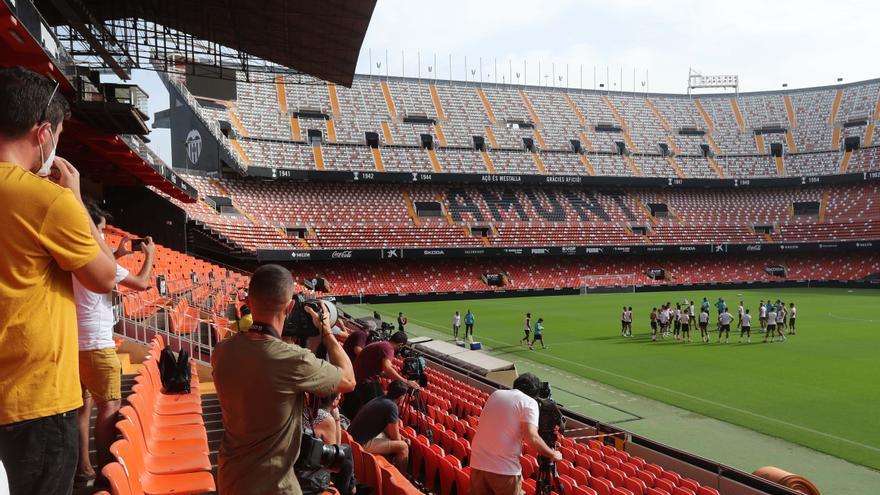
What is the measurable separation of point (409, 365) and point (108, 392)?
4.33 metres

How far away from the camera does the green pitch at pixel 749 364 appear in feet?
45.8

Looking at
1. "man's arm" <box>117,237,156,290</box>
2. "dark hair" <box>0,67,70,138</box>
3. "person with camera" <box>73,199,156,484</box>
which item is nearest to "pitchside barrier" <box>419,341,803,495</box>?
"person with camera" <box>73,199,156,484</box>

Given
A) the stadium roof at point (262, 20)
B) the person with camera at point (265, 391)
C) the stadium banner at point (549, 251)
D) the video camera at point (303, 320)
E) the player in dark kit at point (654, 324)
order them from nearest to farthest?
the person with camera at point (265, 391)
the video camera at point (303, 320)
the stadium roof at point (262, 20)
the player in dark kit at point (654, 324)
the stadium banner at point (549, 251)

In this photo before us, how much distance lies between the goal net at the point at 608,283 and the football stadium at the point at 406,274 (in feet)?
1.73

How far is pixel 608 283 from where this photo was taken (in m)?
50.2

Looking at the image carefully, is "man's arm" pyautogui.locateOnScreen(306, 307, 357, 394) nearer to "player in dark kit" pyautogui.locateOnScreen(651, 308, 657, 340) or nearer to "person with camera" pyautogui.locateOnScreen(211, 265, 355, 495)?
"person with camera" pyautogui.locateOnScreen(211, 265, 355, 495)

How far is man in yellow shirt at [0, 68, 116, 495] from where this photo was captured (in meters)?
2.25

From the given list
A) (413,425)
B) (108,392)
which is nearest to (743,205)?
(413,425)

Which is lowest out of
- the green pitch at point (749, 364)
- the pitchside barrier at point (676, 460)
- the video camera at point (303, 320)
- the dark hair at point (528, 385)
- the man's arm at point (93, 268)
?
the green pitch at point (749, 364)

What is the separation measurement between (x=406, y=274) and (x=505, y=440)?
→ 4332 centimetres

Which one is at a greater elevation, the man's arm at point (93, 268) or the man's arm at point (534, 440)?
the man's arm at point (93, 268)

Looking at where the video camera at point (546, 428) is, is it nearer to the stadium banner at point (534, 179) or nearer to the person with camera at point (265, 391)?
the person with camera at point (265, 391)

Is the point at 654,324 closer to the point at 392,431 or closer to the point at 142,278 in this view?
the point at 392,431

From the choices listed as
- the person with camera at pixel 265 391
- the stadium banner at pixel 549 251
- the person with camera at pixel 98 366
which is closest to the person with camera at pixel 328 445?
the person with camera at pixel 265 391
